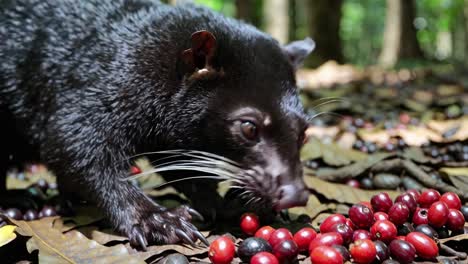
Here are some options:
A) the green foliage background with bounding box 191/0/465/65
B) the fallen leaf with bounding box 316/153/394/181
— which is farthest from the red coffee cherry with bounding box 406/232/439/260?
the green foliage background with bounding box 191/0/465/65

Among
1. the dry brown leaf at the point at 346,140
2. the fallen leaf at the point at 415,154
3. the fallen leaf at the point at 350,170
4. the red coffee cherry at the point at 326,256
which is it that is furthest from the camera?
the dry brown leaf at the point at 346,140

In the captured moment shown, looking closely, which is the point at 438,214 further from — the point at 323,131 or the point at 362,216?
the point at 323,131

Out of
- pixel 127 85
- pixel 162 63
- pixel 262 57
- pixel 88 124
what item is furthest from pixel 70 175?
pixel 262 57

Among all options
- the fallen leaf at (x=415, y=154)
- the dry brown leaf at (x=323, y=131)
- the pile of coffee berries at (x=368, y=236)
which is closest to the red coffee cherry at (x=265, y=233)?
the pile of coffee berries at (x=368, y=236)

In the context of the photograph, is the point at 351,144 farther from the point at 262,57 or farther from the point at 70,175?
the point at 70,175

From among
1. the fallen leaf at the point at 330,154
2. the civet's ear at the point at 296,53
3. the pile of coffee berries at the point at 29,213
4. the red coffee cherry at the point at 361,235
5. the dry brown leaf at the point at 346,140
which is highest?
the civet's ear at the point at 296,53

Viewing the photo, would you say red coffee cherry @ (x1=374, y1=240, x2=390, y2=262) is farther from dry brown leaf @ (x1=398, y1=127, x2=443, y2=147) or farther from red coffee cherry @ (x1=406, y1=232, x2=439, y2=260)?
dry brown leaf @ (x1=398, y1=127, x2=443, y2=147)

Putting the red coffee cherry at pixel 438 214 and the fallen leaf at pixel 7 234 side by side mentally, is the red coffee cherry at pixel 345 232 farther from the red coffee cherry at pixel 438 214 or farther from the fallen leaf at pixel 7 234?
the fallen leaf at pixel 7 234
